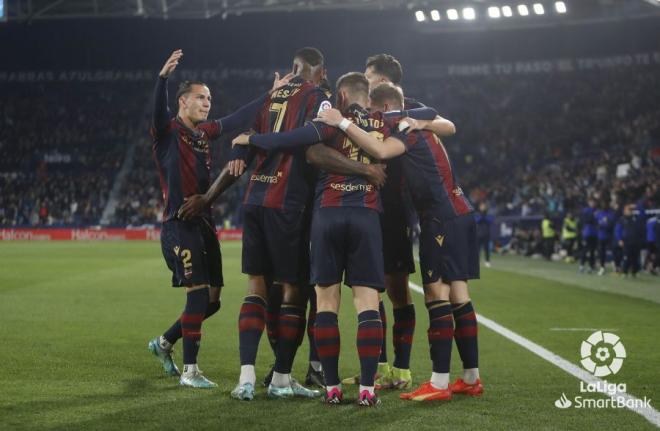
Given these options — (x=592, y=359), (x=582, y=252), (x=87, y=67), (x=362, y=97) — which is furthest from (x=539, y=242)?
(x=87, y=67)

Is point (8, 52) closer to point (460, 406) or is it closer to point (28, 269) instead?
point (28, 269)

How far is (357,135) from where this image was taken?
5.53 m

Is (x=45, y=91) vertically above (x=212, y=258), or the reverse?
(x=45, y=91)

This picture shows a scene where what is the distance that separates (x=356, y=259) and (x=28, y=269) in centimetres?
1659

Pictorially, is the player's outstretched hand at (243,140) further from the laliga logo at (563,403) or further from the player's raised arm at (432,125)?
the laliga logo at (563,403)

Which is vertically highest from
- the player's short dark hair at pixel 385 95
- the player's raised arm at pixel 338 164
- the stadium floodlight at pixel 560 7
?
the stadium floodlight at pixel 560 7

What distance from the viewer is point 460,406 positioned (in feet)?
18.1

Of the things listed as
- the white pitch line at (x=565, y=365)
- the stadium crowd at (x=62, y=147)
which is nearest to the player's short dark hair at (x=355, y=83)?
the white pitch line at (x=565, y=365)

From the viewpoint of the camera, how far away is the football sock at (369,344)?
5441mm

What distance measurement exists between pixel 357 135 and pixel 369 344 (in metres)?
1.38

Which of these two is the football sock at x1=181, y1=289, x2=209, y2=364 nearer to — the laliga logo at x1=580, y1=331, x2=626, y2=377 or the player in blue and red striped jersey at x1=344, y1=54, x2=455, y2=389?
the player in blue and red striped jersey at x1=344, y1=54, x2=455, y2=389

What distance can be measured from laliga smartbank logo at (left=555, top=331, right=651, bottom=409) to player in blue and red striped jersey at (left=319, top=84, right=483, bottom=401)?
0.74m

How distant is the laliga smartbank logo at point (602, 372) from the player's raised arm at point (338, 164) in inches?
76.8

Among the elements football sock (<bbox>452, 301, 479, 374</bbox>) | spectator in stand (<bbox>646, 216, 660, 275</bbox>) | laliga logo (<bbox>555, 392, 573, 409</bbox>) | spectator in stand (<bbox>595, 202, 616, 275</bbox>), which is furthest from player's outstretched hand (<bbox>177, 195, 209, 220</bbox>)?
spectator in stand (<bbox>595, 202, 616, 275</bbox>)
